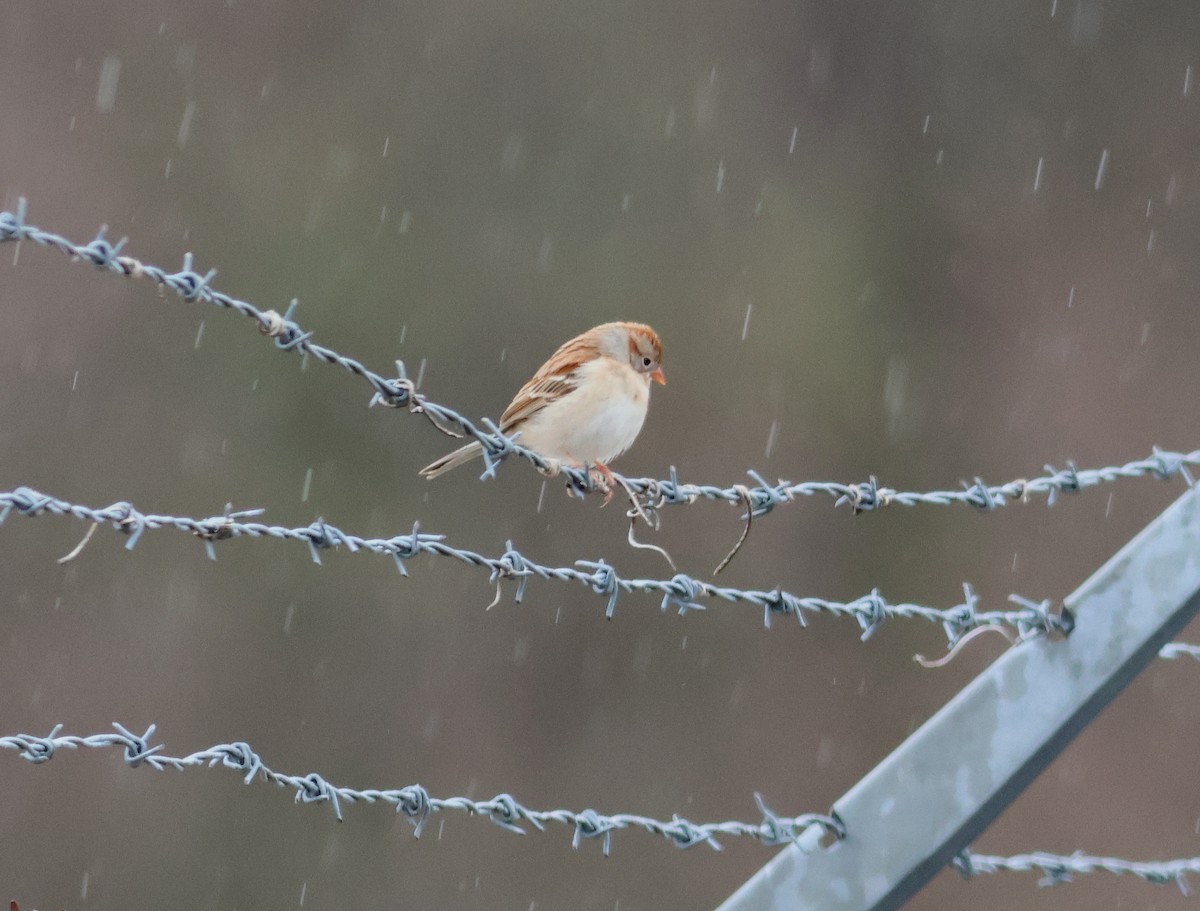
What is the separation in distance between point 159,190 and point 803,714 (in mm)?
7676

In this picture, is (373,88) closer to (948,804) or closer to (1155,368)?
(1155,368)

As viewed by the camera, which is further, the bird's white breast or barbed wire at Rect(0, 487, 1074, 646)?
the bird's white breast

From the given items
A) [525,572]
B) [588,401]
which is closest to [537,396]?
[588,401]

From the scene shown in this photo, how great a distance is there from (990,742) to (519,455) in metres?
1.05

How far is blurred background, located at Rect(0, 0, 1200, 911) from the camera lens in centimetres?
1329

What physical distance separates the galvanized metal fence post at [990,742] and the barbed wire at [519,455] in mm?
309

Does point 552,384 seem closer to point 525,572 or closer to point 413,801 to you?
point 525,572

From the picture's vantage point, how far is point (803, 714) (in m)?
14.3

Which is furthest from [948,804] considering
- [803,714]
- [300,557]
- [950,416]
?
[950,416]

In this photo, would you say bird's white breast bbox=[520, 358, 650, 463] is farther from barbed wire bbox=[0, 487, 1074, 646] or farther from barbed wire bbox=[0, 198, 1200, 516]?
barbed wire bbox=[0, 487, 1074, 646]

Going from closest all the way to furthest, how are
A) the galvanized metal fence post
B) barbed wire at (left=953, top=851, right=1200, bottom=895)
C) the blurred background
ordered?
the galvanized metal fence post < barbed wire at (left=953, top=851, right=1200, bottom=895) < the blurred background

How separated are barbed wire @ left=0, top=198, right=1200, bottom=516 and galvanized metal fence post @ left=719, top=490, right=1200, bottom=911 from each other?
0.31m

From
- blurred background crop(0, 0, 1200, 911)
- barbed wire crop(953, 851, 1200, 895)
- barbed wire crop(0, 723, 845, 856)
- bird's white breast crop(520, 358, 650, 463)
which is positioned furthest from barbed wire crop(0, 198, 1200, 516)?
blurred background crop(0, 0, 1200, 911)

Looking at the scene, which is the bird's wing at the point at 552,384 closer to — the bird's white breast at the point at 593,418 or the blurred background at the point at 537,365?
the bird's white breast at the point at 593,418
